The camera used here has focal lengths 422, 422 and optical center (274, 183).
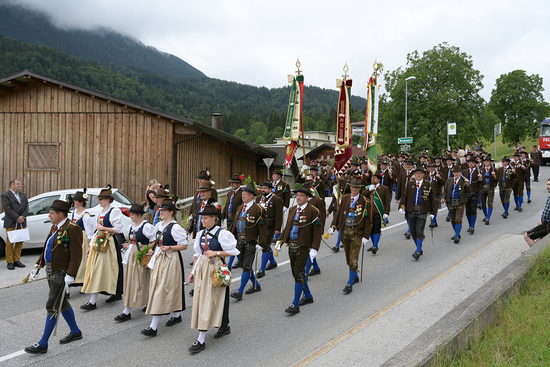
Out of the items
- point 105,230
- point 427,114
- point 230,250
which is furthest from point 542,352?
point 427,114

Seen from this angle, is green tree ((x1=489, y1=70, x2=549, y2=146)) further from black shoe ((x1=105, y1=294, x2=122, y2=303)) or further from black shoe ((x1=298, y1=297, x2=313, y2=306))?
black shoe ((x1=105, y1=294, x2=122, y2=303))

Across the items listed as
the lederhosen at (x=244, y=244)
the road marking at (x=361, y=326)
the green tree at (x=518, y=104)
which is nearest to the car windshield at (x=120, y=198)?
the lederhosen at (x=244, y=244)

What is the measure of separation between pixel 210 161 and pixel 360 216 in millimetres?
13551

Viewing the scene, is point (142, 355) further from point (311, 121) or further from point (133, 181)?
point (311, 121)

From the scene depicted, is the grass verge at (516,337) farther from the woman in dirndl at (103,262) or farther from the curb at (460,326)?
the woman in dirndl at (103,262)

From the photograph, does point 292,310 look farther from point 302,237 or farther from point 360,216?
point 360,216

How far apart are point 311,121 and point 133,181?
10538 centimetres

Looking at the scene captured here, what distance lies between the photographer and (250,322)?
6.45m

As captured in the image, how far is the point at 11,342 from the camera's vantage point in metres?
5.90

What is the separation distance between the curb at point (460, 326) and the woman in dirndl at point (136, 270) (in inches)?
168

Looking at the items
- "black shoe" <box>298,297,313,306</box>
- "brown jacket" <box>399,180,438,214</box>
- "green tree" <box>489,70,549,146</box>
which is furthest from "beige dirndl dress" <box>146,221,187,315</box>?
"green tree" <box>489,70,549,146</box>

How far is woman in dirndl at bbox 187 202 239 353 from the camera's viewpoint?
5566 mm

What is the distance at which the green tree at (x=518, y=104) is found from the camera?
194 ft

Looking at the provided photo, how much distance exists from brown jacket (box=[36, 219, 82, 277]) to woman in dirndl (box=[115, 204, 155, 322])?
99 cm
